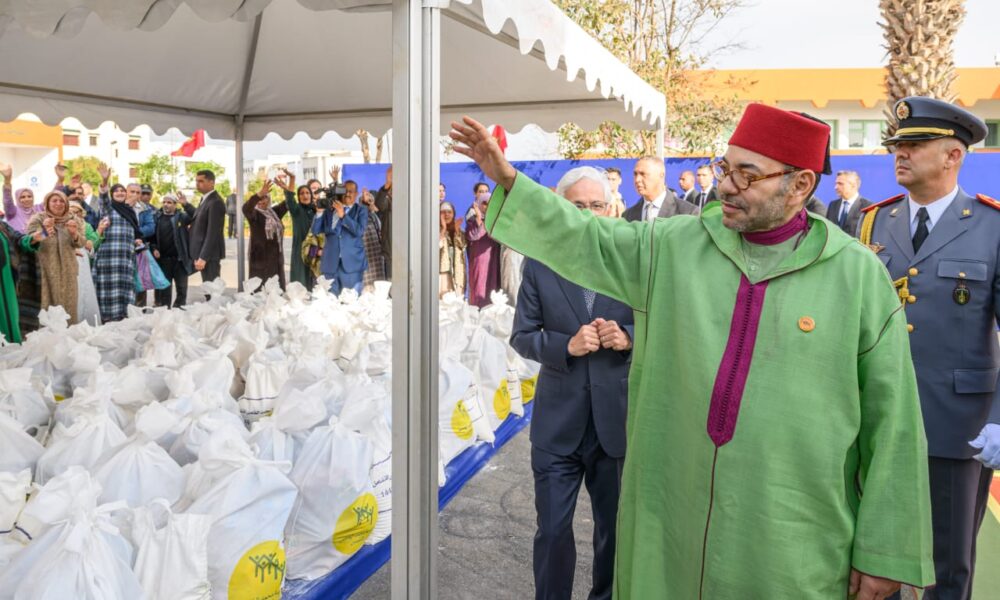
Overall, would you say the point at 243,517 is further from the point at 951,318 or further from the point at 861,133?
the point at 861,133

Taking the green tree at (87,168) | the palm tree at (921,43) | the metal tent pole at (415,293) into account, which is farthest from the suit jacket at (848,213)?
the green tree at (87,168)

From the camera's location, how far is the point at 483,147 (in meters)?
1.77

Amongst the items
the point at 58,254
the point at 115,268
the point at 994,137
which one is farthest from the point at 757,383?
the point at 994,137

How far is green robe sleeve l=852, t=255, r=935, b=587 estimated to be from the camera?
5.56 ft

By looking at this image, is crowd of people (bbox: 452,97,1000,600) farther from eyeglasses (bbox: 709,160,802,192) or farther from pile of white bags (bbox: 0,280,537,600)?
pile of white bags (bbox: 0,280,537,600)

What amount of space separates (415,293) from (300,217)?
29.7 feet

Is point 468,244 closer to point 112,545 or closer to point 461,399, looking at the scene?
point 461,399

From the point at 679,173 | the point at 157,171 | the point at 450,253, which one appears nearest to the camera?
the point at 450,253

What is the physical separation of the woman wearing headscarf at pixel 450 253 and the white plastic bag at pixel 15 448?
24.8 ft

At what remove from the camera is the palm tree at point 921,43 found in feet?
33.3

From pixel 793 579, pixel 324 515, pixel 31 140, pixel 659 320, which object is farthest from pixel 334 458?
pixel 31 140

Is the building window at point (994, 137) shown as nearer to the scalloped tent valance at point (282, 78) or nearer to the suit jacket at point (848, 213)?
the suit jacket at point (848, 213)

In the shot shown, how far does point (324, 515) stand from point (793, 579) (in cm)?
190

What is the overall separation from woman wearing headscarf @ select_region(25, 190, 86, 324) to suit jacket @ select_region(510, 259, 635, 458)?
18.3 feet
